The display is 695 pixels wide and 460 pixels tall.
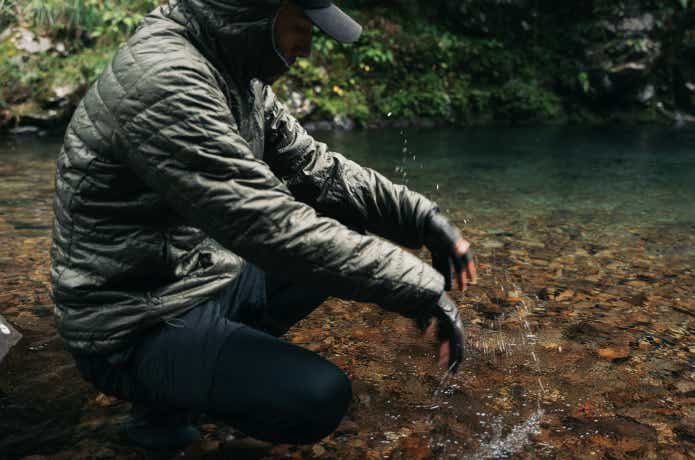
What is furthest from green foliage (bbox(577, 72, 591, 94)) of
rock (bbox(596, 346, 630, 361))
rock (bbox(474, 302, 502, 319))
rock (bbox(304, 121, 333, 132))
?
rock (bbox(596, 346, 630, 361))

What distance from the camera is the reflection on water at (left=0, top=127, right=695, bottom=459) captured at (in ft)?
8.64

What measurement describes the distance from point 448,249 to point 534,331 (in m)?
1.48

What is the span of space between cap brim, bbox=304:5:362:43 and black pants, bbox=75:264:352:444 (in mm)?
1062

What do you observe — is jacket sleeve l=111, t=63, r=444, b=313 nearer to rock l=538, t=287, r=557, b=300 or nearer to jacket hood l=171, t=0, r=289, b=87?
jacket hood l=171, t=0, r=289, b=87

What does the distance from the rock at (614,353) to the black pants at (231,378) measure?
1.84 metres

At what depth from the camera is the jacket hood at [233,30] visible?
2.02 m

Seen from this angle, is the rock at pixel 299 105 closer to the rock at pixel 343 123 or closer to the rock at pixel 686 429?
the rock at pixel 343 123

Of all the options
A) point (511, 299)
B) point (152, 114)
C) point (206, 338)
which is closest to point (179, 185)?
point (152, 114)

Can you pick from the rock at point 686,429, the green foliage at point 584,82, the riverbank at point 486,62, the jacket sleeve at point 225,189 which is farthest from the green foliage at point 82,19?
the rock at point 686,429

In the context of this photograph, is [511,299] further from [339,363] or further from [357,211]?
[357,211]

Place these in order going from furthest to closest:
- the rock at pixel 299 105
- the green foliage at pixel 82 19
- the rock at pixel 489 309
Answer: the rock at pixel 299 105 → the green foliage at pixel 82 19 → the rock at pixel 489 309

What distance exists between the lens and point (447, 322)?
2.13 meters

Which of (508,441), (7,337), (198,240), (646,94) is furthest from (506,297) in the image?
(646,94)

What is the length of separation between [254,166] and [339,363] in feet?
5.42
